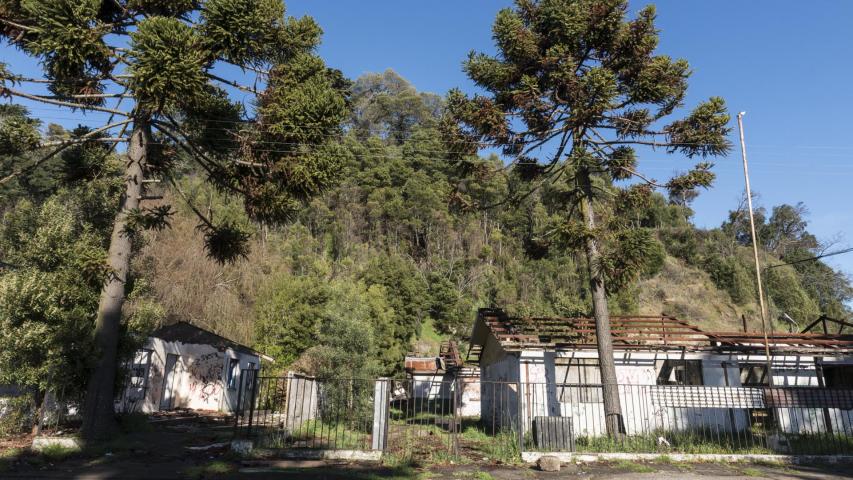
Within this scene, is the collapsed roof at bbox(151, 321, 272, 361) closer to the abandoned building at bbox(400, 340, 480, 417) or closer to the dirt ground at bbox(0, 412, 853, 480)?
the abandoned building at bbox(400, 340, 480, 417)

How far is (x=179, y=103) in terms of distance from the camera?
1291cm

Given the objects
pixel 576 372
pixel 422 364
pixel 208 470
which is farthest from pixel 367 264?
pixel 208 470

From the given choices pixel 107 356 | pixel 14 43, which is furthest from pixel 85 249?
pixel 14 43

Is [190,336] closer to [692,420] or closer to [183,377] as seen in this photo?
[183,377]

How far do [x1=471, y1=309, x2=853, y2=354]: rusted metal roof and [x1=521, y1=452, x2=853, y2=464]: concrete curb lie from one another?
572 centimetres

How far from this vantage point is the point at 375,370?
21.5 m

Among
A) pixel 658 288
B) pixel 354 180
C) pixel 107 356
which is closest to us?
pixel 107 356

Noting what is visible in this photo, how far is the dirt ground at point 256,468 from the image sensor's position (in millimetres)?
9922

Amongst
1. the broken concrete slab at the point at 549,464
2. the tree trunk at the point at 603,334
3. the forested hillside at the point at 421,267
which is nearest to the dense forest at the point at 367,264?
the forested hillside at the point at 421,267

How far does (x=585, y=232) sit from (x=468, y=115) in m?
5.39

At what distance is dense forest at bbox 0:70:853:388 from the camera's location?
15.0 meters

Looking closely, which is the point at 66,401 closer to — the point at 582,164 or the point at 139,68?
the point at 139,68

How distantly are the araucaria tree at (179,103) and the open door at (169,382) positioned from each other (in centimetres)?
869

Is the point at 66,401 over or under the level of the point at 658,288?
under
